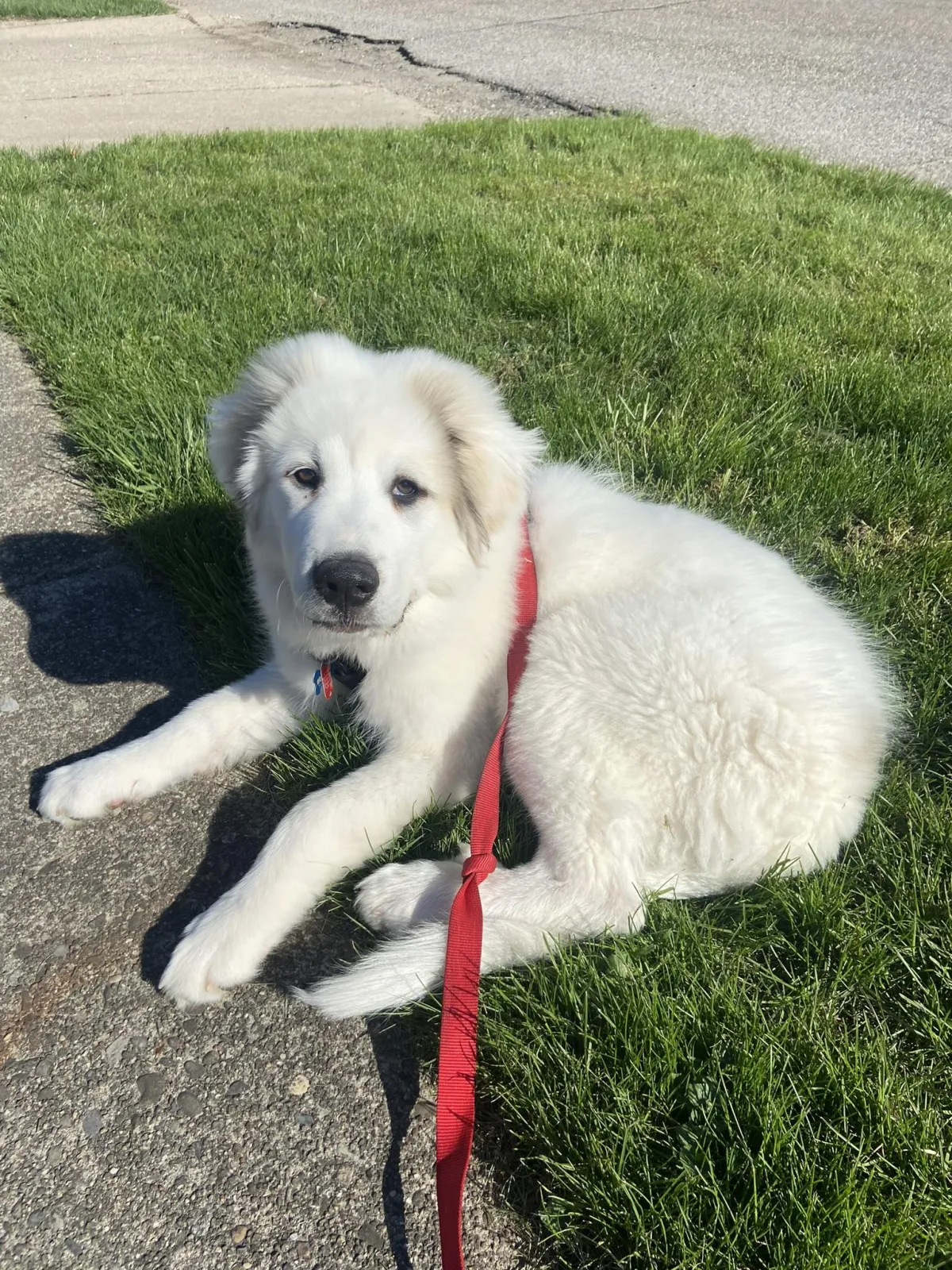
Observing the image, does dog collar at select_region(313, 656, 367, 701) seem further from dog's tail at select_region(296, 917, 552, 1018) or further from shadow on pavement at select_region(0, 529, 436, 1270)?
dog's tail at select_region(296, 917, 552, 1018)

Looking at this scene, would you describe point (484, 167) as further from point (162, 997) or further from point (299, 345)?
point (162, 997)

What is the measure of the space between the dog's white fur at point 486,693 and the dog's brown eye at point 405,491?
22 mm

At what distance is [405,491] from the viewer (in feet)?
6.93

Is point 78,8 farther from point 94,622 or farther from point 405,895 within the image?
point 405,895

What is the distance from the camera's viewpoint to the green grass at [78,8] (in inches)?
620

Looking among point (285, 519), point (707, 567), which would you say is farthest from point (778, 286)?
point (285, 519)

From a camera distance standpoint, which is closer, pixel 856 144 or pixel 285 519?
pixel 285 519

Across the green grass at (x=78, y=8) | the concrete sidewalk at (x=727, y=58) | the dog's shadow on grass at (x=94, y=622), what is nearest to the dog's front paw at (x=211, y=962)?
the dog's shadow on grass at (x=94, y=622)

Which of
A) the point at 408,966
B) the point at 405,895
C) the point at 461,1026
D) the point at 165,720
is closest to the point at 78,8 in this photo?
the point at 165,720

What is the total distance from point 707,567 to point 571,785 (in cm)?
62

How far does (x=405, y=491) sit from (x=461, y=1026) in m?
1.12

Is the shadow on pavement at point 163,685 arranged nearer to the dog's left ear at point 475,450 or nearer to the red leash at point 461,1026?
the red leash at point 461,1026

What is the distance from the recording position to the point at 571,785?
6.53 feet

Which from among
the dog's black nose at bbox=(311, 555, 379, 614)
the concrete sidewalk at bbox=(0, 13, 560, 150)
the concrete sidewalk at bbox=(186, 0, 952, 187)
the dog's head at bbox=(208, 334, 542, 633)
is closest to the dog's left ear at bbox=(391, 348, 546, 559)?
the dog's head at bbox=(208, 334, 542, 633)
